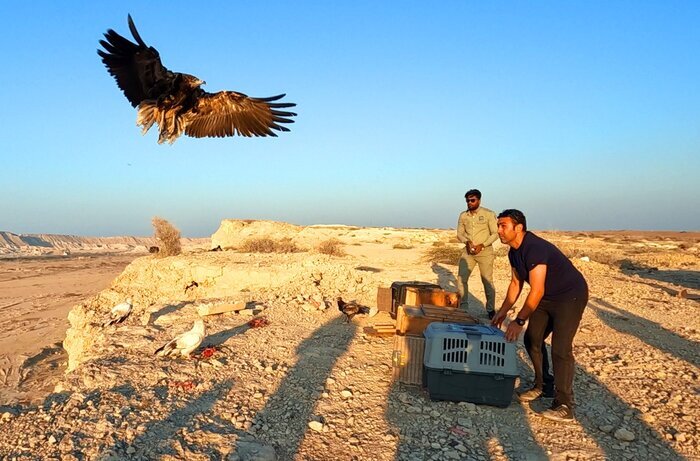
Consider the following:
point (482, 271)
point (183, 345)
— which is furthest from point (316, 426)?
point (482, 271)

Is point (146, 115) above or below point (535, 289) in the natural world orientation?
above

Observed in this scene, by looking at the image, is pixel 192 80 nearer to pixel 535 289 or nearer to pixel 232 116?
pixel 232 116

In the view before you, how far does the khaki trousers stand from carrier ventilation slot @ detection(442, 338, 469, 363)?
3444mm

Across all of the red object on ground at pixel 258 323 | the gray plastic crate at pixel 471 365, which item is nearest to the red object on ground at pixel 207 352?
the red object on ground at pixel 258 323

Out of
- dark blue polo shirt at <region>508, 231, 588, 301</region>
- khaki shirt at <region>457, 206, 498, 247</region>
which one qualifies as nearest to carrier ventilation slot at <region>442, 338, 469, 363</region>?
dark blue polo shirt at <region>508, 231, 588, 301</region>

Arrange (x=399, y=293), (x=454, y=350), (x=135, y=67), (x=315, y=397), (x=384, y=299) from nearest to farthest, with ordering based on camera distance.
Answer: (x=454, y=350) → (x=315, y=397) → (x=135, y=67) → (x=399, y=293) → (x=384, y=299)

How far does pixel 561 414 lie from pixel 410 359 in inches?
56.8

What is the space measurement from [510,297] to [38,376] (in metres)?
9.21

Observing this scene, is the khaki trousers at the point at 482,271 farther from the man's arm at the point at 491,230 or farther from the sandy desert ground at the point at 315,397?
the sandy desert ground at the point at 315,397

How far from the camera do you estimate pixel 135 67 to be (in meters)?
5.02

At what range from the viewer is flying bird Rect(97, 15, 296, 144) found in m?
4.93

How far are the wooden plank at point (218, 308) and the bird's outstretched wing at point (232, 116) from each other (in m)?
3.23

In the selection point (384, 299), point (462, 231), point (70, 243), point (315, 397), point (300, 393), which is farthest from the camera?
point (70, 243)

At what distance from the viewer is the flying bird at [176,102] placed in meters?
4.93
